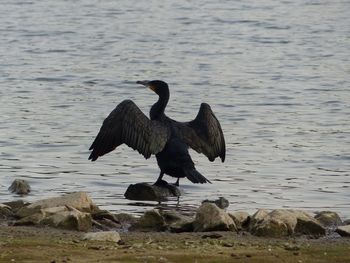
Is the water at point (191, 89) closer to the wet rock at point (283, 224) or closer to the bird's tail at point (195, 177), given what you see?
the bird's tail at point (195, 177)

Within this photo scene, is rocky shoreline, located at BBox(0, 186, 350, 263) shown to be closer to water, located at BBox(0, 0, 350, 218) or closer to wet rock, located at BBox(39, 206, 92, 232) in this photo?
wet rock, located at BBox(39, 206, 92, 232)

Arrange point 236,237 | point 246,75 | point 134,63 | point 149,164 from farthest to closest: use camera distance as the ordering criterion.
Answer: point 134,63 < point 246,75 < point 149,164 < point 236,237

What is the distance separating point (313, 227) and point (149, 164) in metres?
4.74

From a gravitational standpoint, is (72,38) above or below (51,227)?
above

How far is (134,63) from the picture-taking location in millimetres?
25078

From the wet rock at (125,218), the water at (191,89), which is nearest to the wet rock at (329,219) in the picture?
the water at (191,89)

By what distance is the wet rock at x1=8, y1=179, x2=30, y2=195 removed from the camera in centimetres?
1295

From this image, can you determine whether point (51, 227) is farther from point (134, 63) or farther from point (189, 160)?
point (134, 63)

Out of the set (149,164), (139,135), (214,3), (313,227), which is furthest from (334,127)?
(214,3)

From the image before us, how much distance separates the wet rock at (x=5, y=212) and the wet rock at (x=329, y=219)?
2.83 m

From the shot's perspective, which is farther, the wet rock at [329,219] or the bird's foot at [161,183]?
the bird's foot at [161,183]

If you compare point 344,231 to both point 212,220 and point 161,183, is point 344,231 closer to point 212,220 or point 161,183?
point 212,220

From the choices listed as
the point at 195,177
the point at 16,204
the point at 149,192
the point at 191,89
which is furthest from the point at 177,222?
the point at 191,89

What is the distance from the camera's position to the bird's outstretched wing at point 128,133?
43.6 feet
